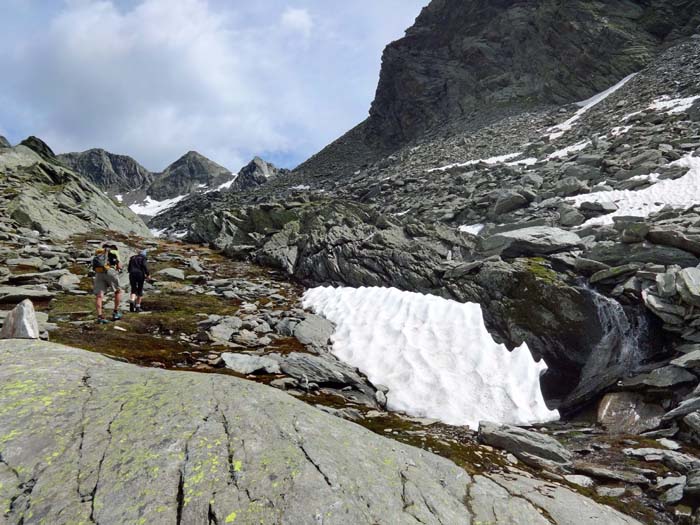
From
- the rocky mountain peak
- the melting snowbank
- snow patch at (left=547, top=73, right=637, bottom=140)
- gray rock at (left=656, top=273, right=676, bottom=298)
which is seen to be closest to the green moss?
gray rock at (left=656, top=273, right=676, bottom=298)

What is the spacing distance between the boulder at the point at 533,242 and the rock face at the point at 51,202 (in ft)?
94.0

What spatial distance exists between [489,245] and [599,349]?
23.4ft

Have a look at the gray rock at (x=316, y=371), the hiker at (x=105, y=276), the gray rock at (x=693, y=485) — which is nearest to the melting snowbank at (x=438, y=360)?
the gray rock at (x=316, y=371)

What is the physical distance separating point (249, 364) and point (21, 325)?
4634 mm

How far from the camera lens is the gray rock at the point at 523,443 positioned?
25.0 ft

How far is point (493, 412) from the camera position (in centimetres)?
1053

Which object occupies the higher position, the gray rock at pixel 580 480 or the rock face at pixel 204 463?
the rock face at pixel 204 463

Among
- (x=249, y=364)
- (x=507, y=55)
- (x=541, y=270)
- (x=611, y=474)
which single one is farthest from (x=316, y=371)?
(x=507, y=55)

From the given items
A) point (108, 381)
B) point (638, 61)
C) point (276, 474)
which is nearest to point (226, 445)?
point (276, 474)

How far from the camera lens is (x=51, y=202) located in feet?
113

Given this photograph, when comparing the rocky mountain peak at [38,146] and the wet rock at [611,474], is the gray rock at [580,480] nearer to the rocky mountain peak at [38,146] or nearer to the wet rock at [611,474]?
the wet rock at [611,474]

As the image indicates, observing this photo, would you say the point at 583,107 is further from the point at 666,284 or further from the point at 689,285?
the point at 689,285

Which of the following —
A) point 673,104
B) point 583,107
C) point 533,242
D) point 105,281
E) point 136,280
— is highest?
point 583,107

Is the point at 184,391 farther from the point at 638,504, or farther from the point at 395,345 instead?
the point at 395,345
